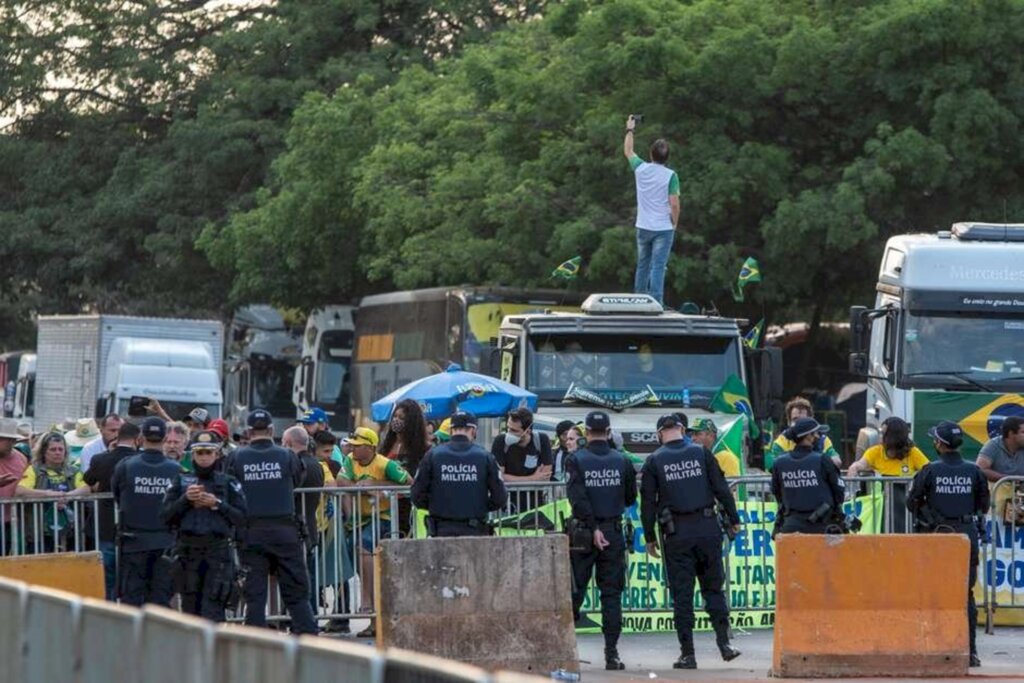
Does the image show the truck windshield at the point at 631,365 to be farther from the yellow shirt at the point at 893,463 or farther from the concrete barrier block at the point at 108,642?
the concrete barrier block at the point at 108,642

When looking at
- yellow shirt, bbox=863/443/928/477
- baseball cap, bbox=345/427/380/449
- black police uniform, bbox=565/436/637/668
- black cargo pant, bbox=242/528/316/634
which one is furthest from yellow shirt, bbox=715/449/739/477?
black cargo pant, bbox=242/528/316/634

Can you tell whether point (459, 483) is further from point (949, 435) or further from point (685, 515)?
point (949, 435)

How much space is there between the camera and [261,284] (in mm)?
39812

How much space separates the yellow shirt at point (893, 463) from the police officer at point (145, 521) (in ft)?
18.5

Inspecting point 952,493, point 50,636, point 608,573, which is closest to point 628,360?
point 952,493

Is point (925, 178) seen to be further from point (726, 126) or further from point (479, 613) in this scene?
point (479, 613)

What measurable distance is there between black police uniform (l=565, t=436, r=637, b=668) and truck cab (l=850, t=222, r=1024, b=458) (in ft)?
21.4

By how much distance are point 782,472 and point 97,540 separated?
4644mm

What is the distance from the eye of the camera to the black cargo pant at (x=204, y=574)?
13.8 metres

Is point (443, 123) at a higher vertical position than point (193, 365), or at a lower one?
higher

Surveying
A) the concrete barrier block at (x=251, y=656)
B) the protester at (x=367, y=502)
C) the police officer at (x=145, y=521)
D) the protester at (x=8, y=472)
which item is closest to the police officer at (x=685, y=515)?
the protester at (x=367, y=502)

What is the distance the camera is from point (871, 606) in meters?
14.0

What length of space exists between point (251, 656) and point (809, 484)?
308 inches

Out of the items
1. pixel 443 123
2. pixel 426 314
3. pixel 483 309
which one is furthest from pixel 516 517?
pixel 443 123
